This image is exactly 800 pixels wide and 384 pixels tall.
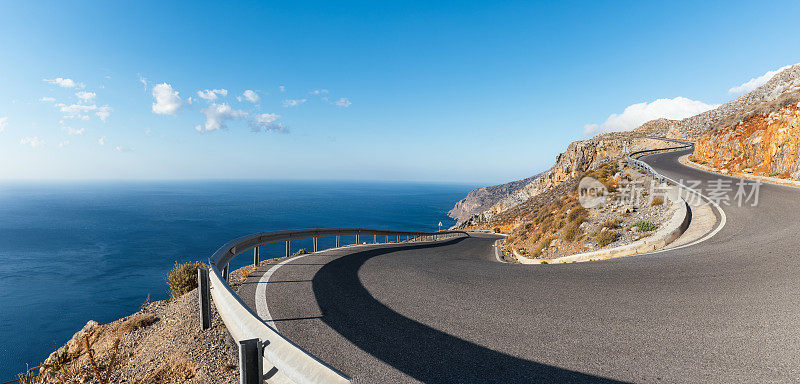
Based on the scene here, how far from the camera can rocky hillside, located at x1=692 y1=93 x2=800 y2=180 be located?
17750mm

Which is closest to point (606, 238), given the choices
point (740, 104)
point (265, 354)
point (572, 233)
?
point (572, 233)

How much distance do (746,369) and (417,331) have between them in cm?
327

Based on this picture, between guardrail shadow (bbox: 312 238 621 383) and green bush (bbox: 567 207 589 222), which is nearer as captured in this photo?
guardrail shadow (bbox: 312 238 621 383)

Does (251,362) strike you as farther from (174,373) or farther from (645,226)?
(645,226)

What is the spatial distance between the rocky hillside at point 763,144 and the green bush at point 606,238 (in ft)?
45.0

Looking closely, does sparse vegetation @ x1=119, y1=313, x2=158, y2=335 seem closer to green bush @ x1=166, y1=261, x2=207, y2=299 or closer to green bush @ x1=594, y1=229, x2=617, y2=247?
green bush @ x1=166, y1=261, x2=207, y2=299

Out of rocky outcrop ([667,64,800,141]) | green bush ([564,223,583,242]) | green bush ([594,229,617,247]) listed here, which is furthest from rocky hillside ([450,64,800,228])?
green bush ([594,229,617,247])

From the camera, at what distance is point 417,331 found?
155 inches

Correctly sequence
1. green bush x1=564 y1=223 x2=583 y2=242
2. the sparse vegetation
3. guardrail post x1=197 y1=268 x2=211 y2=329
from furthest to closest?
green bush x1=564 y1=223 x2=583 y2=242 < the sparse vegetation < guardrail post x1=197 y1=268 x2=211 y2=329

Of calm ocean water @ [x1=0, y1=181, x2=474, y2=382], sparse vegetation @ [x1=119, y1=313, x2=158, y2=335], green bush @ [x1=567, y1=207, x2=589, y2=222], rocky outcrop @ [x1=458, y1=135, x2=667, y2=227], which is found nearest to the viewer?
sparse vegetation @ [x1=119, y1=313, x2=158, y2=335]

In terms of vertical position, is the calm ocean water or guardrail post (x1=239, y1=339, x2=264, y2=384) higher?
guardrail post (x1=239, y1=339, x2=264, y2=384)

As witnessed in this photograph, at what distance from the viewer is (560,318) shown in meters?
4.30

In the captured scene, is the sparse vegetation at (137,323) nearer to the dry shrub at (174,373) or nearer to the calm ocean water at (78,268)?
the calm ocean water at (78,268)

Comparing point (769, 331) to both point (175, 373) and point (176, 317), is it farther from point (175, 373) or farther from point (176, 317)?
point (176, 317)
